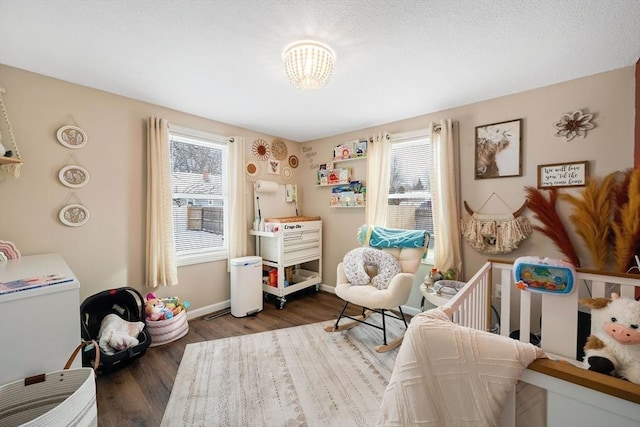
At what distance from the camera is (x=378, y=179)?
299 cm

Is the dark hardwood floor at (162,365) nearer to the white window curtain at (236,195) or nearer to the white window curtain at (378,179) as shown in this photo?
the white window curtain at (236,195)

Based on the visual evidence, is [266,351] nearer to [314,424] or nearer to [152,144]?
[314,424]

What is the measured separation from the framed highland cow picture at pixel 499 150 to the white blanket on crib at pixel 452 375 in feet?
6.88

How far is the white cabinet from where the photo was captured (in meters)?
3.07

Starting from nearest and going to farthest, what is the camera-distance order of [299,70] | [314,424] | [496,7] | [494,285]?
[496,7], [314,424], [299,70], [494,285]

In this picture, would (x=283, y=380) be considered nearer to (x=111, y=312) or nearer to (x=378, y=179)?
(x=111, y=312)

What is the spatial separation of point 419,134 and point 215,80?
6.88 ft

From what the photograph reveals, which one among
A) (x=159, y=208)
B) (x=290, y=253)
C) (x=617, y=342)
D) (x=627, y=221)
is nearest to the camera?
(x=617, y=342)

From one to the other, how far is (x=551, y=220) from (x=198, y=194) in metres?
3.43

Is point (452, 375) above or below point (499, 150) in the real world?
below

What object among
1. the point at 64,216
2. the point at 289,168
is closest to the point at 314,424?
the point at 64,216

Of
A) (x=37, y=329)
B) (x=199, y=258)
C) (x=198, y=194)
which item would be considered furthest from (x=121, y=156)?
(x=37, y=329)

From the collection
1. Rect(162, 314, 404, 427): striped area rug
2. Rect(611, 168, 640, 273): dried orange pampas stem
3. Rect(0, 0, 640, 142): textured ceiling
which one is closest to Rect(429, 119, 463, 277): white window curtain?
Rect(0, 0, 640, 142): textured ceiling

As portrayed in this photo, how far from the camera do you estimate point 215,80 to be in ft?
6.61
